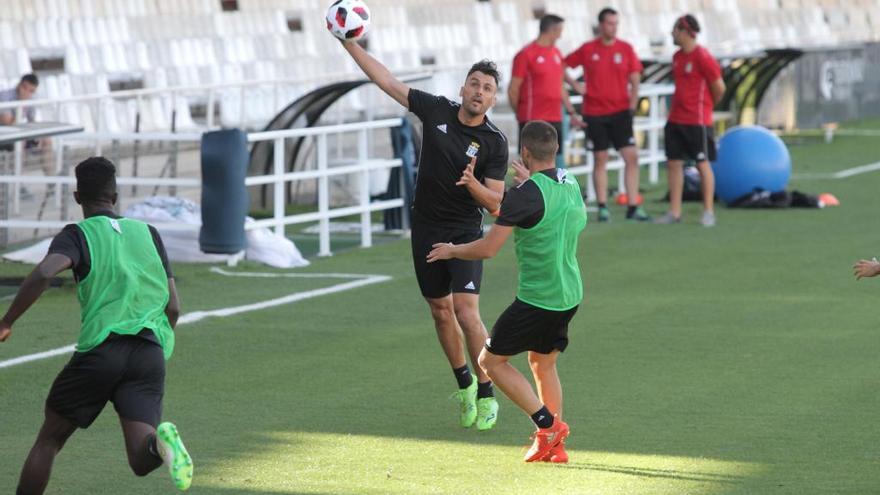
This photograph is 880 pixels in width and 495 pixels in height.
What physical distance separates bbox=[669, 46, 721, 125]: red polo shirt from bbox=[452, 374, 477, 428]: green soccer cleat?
372 inches

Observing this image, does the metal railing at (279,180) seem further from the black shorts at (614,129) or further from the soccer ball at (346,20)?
the soccer ball at (346,20)

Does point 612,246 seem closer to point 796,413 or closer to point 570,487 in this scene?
point 796,413

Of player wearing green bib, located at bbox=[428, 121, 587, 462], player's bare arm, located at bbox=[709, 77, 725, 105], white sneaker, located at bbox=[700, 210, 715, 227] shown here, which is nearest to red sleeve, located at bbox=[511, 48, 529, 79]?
player's bare arm, located at bbox=[709, 77, 725, 105]

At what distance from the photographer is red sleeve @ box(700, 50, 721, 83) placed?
16953 millimetres

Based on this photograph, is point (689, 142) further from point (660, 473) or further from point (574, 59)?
point (660, 473)

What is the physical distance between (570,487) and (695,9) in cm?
3713

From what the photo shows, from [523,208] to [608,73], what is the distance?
10794 millimetres

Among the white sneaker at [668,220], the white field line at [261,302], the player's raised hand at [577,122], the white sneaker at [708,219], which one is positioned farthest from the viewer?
the white sneaker at [668,220]

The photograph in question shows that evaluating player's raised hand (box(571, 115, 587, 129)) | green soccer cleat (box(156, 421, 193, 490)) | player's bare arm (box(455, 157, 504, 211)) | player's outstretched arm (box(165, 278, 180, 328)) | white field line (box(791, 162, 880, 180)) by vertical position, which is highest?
player's bare arm (box(455, 157, 504, 211))

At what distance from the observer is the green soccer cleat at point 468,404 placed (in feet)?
26.7

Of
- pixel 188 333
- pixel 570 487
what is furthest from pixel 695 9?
pixel 570 487

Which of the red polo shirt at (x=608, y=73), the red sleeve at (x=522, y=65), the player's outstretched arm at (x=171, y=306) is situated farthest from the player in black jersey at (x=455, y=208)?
the red polo shirt at (x=608, y=73)

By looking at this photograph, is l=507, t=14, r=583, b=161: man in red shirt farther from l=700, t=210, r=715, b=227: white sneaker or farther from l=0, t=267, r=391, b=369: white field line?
l=0, t=267, r=391, b=369: white field line

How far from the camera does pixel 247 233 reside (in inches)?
582
